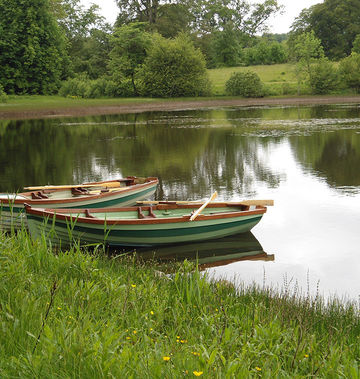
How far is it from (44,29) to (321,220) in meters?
56.9

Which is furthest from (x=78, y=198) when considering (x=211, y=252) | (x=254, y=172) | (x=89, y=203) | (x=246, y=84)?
(x=246, y=84)

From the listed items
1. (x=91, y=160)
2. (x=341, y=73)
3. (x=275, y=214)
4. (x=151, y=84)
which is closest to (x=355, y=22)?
(x=341, y=73)

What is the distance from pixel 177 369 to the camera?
2.74 m

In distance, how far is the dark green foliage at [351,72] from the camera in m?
57.9

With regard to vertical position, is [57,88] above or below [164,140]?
above

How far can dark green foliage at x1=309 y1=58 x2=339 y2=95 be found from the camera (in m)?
57.6

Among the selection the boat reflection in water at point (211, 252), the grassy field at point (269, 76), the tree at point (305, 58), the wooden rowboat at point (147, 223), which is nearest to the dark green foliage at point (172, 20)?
the grassy field at point (269, 76)

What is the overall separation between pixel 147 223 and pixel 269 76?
196ft

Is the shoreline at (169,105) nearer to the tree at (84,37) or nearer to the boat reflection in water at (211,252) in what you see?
the tree at (84,37)

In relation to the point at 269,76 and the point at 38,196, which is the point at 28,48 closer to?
the point at 269,76

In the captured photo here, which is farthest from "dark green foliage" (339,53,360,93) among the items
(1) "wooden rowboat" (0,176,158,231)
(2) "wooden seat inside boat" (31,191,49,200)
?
(2) "wooden seat inside boat" (31,191,49,200)

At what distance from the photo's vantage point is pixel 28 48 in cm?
5775

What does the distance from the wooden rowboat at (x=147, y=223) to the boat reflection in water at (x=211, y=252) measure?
155 millimetres

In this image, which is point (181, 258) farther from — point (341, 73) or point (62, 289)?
point (341, 73)
